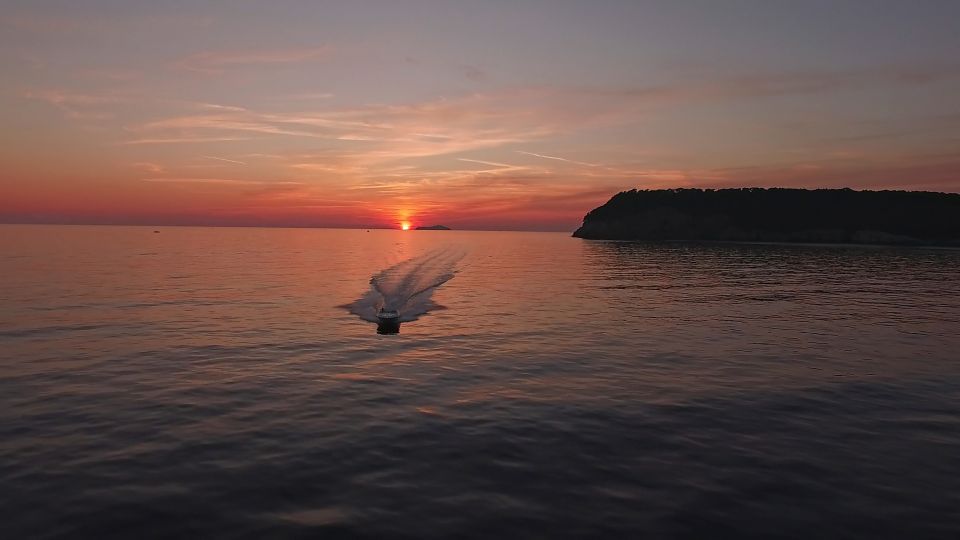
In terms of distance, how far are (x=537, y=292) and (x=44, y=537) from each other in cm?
4340

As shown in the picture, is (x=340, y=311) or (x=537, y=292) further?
(x=537, y=292)

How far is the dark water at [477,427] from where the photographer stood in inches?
392

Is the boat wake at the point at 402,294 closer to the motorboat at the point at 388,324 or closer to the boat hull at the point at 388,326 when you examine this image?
the motorboat at the point at 388,324

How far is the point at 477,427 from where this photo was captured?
14.8 m

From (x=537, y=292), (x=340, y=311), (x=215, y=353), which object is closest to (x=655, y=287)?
(x=537, y=292)

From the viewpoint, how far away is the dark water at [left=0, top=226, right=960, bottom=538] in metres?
9.95

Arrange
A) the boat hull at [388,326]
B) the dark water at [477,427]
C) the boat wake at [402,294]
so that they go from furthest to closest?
1. the boat wake at [402,294]
2. the boat hull at [388,326]
3. the dark water at [477,427]

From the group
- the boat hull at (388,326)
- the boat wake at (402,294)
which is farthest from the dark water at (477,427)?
the boat wake at (402,294)

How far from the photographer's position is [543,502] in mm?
10438

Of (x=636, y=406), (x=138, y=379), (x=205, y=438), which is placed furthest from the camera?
(x=138, y=379)

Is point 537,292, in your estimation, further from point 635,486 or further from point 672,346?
point 635,486

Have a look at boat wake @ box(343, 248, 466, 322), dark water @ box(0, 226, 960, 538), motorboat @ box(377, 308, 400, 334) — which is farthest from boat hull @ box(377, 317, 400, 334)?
boat wake @ box(343, 248, 466, 322)

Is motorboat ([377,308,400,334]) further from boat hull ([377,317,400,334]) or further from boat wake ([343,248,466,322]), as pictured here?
boat wake ([343,248,466,322])

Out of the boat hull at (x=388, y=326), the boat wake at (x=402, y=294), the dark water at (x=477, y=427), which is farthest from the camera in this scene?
the boat wake at (x=402, y=294)
